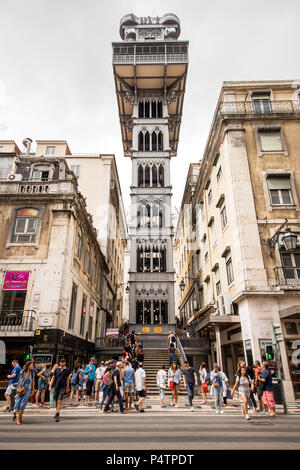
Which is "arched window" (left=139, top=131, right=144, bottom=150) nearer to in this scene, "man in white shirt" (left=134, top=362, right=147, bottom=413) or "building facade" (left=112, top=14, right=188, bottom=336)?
"building facade" (left=112, top=14, right=188, bottom=336)

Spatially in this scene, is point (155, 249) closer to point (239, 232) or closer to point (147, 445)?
point (239, 232)

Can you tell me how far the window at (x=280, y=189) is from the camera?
16.9 m

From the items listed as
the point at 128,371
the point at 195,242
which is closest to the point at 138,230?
the point at 195,242

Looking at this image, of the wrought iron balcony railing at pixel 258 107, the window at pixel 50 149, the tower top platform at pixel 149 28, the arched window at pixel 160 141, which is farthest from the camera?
the tower top platform at pixel 149 28

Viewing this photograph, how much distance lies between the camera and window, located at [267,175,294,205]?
55.6ft

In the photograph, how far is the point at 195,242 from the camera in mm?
30500

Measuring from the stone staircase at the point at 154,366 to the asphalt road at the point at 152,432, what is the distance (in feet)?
21.2

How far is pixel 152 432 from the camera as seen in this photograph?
6910 mm

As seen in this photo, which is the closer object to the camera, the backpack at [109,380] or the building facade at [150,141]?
the backpack at [109,380]

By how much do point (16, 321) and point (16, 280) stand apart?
218 cm

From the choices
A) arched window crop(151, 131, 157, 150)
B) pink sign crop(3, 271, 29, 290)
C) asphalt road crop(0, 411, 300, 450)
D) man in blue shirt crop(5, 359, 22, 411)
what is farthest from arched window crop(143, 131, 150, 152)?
asphalt road crop(0, 411, 300, 450)

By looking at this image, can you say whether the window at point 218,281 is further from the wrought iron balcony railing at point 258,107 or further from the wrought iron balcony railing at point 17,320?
the wrought iron balcony railing at point 17,320

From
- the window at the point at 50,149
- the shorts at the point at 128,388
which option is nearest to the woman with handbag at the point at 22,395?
the shorts at the point at 128,388

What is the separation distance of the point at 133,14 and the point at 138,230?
3686 centimetres
